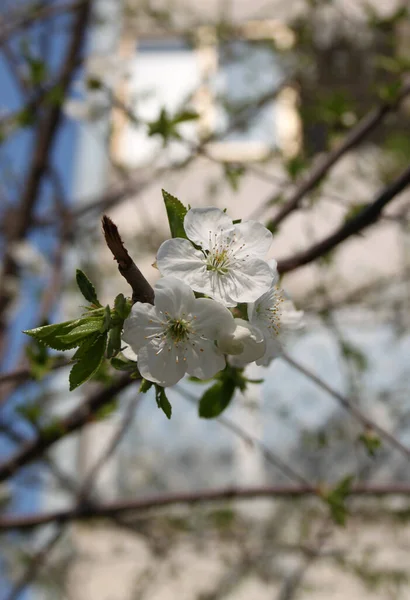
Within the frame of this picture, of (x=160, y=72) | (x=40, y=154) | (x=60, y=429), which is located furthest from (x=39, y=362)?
(x=160, y=72)

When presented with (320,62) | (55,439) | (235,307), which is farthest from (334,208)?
(235,307)

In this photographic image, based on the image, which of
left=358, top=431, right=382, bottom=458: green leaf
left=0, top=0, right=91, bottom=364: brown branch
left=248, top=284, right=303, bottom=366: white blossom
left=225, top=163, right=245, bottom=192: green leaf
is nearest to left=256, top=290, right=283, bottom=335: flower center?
left=248, top=284, right=303, bottom=366: white blossom

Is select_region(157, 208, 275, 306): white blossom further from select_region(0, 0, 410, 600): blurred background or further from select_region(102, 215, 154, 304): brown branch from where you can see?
select_region(0, 0, 410, 600): blurred background

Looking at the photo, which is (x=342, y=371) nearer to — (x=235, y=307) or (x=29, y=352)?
(x=29, y=352)

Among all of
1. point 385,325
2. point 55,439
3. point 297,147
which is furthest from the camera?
point 385,325

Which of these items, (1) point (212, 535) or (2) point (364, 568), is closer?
(2) point (364, 568)

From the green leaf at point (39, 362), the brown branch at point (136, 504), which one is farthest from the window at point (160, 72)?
the green leaf at point (39, 362)
